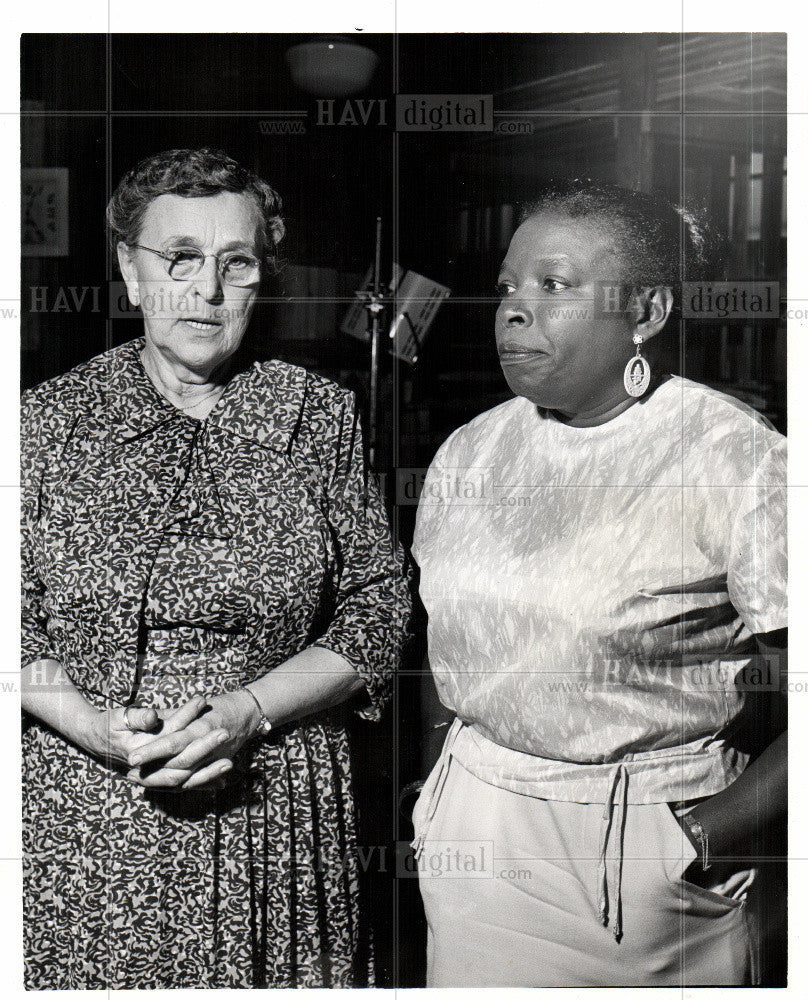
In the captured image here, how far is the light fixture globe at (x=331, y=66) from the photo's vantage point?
2359 millimetres

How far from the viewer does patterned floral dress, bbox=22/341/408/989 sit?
2.33m

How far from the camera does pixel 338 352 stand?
7.75 feet

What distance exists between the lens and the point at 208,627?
2324mm

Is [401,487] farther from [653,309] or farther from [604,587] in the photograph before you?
[653,309]

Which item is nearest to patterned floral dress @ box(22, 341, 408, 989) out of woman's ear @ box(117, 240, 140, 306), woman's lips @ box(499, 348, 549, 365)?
woman's ear @ box(117, 240, 140, 306)

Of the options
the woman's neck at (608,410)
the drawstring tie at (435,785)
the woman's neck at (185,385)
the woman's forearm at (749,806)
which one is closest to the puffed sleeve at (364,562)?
the drawstring tie at (435,785)

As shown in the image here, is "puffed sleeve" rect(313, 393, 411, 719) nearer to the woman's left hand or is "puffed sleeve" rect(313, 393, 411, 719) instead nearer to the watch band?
the woman's left hand

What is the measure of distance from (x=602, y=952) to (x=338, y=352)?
1.66m

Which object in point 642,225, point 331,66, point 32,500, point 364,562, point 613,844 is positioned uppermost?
point 331,66

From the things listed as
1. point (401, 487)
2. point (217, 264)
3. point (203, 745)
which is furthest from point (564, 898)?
point (217, 264)

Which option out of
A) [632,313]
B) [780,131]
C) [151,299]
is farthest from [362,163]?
[780,131]

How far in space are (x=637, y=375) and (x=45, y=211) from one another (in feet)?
5.12

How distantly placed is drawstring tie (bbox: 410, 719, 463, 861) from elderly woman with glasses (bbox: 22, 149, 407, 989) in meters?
0.17

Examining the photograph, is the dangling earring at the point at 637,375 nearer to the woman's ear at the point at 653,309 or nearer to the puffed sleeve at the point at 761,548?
the woman's ear at the point at 653,309
